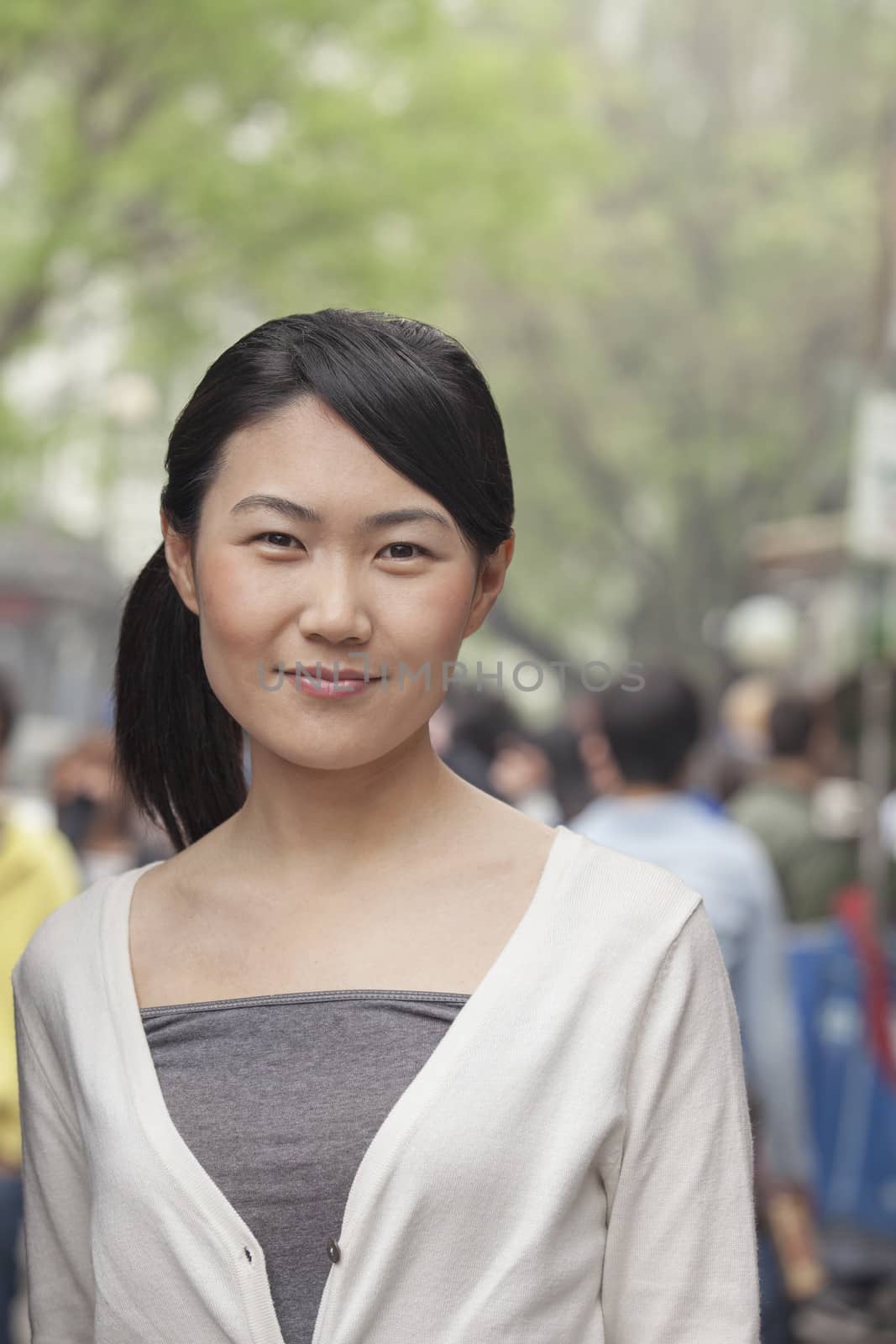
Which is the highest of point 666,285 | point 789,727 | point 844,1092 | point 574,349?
point 666,285

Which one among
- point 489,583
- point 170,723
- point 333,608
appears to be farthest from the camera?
point 170,723

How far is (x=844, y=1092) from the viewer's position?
203 inches

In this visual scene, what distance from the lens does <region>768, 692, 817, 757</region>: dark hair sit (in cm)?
573

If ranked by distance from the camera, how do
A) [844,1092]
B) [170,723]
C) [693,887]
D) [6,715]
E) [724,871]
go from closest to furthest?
[170,723]
[693,887]
[724,871]
[6,715]
[844,1092]

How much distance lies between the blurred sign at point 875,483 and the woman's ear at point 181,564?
3.94 m

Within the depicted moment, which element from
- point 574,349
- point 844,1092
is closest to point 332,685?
point 844,1092

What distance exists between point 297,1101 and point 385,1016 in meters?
0.10

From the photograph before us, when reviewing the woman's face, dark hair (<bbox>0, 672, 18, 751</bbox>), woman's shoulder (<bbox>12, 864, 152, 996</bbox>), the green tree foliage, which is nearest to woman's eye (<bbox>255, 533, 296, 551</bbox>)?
the woman's face

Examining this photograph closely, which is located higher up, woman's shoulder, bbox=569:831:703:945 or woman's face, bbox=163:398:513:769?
woman's face, bbox=163:398:513:769

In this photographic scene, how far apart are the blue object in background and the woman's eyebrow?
379 centimetres

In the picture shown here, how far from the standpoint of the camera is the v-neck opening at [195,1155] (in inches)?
59.6

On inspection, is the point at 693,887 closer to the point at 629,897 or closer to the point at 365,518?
the point at 629,897

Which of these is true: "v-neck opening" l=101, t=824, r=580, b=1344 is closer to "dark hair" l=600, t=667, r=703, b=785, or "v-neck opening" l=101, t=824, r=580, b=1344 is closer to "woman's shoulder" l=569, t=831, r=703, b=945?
"woman's shoulder" l=569, t=831, r=703, b=945

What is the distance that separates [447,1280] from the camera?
4.97 feet
